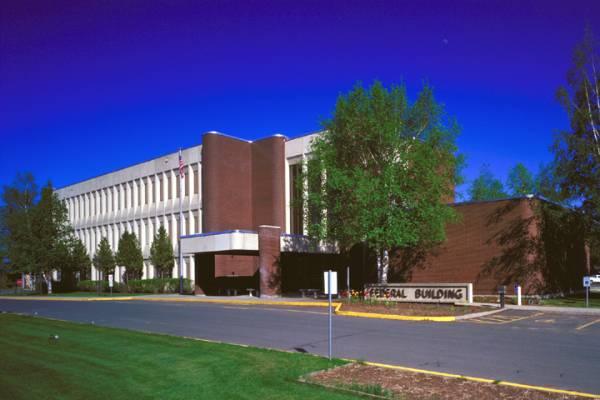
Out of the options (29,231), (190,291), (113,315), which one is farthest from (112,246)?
(113,315)

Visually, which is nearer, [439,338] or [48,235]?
[439,338]

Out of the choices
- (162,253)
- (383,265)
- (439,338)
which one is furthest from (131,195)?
(439,338)

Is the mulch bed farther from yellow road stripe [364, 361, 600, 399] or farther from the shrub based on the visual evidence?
the shrub

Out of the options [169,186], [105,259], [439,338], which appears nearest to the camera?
[439,338]

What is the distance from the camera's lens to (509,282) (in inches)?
1155

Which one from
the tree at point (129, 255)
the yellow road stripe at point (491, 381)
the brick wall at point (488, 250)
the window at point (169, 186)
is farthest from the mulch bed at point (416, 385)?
the window at point (169, 186)

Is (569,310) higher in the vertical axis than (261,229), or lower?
lower

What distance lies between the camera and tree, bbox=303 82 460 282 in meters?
26.8

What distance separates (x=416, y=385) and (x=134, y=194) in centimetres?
5282

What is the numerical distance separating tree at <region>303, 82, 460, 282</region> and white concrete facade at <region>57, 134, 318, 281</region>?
13250 mm

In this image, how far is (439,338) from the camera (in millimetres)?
14422

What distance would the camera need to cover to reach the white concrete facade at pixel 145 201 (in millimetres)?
48594

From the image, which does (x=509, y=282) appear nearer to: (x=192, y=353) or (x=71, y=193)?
(x=192, y=353)

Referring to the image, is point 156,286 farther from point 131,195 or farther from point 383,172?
point 383,172
